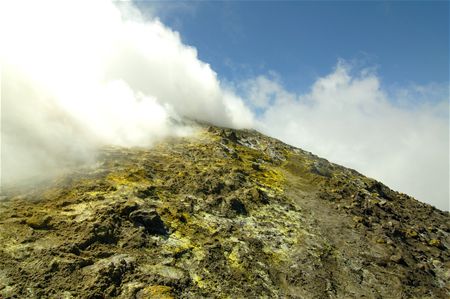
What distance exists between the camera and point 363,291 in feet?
88.0

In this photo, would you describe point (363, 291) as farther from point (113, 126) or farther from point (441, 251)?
point (113, 126)

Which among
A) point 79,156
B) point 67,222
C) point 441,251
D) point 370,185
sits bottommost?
point 67,222

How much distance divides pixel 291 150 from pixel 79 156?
3185cm

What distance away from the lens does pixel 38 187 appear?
29.8 meters

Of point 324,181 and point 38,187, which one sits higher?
point 324,181

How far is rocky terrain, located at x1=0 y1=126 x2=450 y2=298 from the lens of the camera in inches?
869

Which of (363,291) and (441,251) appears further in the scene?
(441,251)

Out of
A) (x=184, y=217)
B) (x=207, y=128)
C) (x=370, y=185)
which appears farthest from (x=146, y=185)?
(x=370, y=185)

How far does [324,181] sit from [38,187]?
2808 centimetres

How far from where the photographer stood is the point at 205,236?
91.6 feet

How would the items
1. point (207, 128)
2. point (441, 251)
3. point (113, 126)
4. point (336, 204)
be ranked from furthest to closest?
point (207, 128)
point (113, 126)
point (336, 204)
point (441, 251)

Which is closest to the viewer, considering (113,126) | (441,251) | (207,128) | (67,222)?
(67,222)

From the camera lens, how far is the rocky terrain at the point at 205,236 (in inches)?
869

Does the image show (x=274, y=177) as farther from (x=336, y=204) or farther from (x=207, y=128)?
(x=207, y=128)
